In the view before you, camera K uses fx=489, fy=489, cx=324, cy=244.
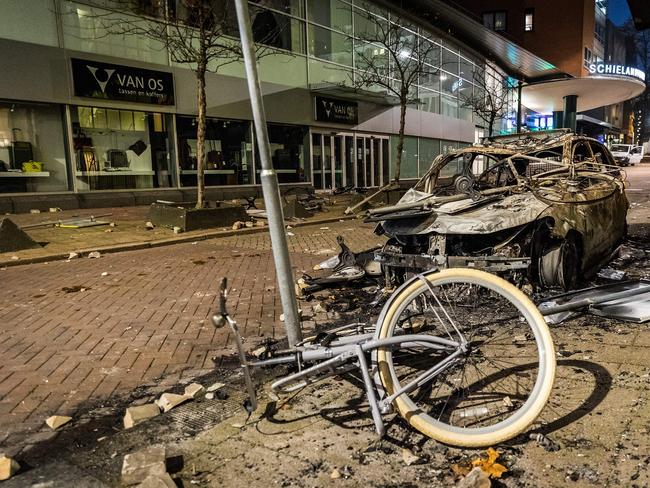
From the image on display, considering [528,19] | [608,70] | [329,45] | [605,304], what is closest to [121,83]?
[329,45]

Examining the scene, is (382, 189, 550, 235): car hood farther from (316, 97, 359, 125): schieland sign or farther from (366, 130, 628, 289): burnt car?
(316, 97, 359, 125): schieland sign

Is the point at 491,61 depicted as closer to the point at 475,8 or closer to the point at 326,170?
the point at 475,8

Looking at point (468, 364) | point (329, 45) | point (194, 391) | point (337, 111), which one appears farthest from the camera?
point (337, 111)

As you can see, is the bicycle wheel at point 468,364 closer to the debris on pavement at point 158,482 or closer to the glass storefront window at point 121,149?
the debris on pavement at point 158,482

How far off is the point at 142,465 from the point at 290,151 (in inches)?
778

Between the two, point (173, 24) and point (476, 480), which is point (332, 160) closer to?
point (173, 24)

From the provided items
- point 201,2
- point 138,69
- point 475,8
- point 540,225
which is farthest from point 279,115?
point 475,8

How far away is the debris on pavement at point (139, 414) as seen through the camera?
125 inches

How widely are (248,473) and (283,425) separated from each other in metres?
0.51

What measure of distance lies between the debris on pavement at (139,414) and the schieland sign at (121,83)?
14.0 m

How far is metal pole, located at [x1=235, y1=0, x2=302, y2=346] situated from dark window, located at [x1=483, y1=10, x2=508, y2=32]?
161 ft

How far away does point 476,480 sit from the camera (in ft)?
7.55

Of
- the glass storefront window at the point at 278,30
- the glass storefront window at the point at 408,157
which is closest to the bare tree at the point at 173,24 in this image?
the glass storefront window at the point at 278,30

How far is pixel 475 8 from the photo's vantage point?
47312 mm
